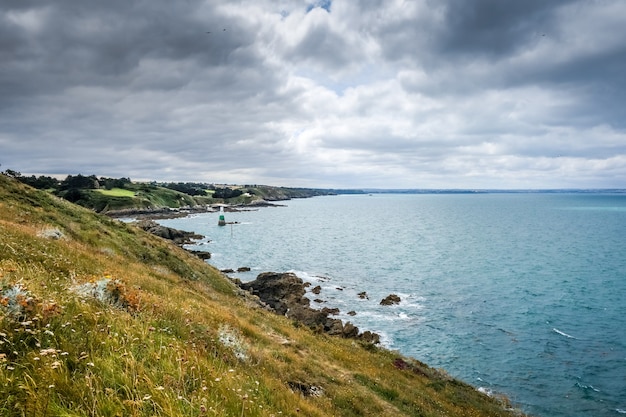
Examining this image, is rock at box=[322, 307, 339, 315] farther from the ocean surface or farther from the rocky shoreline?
the ocean surface

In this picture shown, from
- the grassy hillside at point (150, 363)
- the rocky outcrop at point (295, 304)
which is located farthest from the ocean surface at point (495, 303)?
the grassy hillside at point (150, 363)

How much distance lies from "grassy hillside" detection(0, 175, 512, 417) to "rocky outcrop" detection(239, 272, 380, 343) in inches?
476

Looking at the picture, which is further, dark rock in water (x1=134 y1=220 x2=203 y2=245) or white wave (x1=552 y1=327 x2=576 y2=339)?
dark rock in water (x1=134 y1=220 x2=203 y2=245)

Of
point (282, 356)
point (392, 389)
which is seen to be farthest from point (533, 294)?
point (282, 356)

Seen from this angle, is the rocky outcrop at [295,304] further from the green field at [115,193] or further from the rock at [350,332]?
the green field at [115,193]

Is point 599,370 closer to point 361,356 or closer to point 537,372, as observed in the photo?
point 537,372

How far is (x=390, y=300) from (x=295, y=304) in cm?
1307

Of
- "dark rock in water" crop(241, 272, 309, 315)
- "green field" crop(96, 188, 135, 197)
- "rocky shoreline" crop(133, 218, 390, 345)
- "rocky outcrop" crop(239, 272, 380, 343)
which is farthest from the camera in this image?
"green field" crop(96, 188, 135, 197)

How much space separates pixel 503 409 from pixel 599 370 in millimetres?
13344

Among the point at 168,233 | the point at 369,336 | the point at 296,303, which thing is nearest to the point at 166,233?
the point at 168,233

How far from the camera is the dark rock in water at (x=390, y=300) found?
4912 cm

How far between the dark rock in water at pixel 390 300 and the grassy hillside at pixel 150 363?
80.6 feet

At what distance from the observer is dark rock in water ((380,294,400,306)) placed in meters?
49.1

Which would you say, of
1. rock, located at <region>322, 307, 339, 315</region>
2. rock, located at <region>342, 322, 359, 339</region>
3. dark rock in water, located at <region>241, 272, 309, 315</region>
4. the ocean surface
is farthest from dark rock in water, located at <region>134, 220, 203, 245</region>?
rock, located at <region>342, 322, 359, 339</region>
